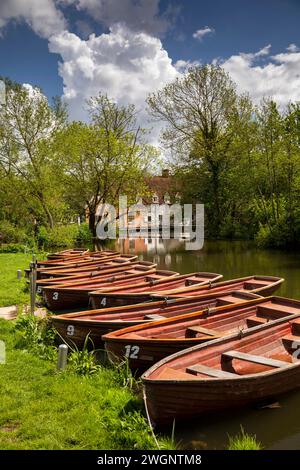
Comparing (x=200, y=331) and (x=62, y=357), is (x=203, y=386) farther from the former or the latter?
(x=62, y=357)

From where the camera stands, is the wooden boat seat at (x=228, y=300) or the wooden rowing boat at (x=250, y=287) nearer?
the wooden boat seat at (x=228, y=300)

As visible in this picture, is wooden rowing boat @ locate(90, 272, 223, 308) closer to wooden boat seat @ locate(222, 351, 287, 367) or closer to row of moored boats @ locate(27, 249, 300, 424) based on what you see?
row of moored boats @ locate(27, 249, 300, 424)

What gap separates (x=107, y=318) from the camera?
7.34m

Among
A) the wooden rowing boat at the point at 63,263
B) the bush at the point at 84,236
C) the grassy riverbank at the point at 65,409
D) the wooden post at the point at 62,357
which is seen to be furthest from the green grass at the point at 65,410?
the bush at the point at 84,236

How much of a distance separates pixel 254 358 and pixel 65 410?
2.56m

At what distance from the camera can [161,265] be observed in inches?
793

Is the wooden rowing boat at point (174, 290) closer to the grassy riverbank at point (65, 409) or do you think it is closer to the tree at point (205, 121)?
the grassy riverbank at point (65, 409)

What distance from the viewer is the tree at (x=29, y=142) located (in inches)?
981

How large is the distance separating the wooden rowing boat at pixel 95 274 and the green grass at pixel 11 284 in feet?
2.10

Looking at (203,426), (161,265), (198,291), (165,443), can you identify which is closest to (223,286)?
(198,291)

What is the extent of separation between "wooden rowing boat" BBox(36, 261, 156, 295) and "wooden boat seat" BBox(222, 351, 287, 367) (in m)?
6.00

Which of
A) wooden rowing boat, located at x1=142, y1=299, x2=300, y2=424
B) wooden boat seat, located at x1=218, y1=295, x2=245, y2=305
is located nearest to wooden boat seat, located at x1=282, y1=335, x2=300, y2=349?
wooden rowing boat, located at x1=142, y1=299, x2=300, y2=424

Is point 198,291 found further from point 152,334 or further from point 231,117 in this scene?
point 231,117
